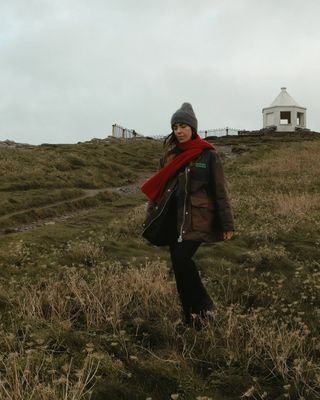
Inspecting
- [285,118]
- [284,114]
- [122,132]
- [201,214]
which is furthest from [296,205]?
[285,118]

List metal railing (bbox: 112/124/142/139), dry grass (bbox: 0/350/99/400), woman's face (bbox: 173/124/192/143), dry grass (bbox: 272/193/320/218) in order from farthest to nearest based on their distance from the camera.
→ metal railing (bbox: 112/124/142/139) → dry grass (bbox: 272/193/320/218) → woman's face (bbox: 173/124/192/143) → dry grass (bbox: 0/350/99/400)

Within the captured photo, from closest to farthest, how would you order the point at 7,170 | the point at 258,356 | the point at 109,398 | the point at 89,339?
the point at 109,398 < the point at 258,356 < the point at 89,339 < the point at 7,170

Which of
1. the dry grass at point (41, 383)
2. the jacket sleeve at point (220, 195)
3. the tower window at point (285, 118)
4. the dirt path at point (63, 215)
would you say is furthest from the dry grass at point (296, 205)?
the tower window at point (285, 118)

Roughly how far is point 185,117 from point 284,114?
50713 millimetres

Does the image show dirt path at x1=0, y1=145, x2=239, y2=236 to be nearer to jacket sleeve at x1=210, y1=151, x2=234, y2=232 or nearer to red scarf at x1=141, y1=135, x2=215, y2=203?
red scarf at x1=141, y1=135, x2=215, y2=203

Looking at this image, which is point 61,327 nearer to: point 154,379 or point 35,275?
point 154,379

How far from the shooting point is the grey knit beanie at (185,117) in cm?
521

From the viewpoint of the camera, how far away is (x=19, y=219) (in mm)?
11703

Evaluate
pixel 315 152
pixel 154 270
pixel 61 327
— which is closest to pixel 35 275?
pixel 154 270

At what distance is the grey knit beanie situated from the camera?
5211 mm

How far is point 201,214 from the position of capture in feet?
16.5

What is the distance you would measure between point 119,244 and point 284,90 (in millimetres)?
49557


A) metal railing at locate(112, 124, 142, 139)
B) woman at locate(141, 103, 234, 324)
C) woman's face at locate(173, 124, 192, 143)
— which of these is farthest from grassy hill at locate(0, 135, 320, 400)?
metal railing at locate(112, 124, 142, 139)

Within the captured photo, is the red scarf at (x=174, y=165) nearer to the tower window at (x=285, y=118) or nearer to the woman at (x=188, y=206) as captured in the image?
the woman at (x=188, y=206)
